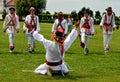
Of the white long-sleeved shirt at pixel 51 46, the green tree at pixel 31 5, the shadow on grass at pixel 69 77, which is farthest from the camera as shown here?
the green tree at pixel 31 5

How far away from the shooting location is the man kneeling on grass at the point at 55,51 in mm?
15867

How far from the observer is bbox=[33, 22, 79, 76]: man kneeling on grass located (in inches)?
625

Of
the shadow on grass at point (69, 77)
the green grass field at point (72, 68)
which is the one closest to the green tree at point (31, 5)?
the green grass field at point (72, 68)

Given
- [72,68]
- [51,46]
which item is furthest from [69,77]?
[72,68]

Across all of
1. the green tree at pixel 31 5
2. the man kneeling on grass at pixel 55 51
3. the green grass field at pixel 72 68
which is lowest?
the green tree at pixel 31 5

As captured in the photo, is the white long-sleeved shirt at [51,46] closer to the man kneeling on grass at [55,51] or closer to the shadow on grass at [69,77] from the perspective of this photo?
the man kneeling on grass at [55,51]

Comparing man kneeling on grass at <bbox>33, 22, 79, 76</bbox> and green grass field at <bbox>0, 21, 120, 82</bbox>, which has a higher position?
man kneeling on grass at <bbox>33, 22, 79, 76</bbox>

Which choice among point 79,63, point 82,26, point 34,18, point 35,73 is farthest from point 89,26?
point 35,73

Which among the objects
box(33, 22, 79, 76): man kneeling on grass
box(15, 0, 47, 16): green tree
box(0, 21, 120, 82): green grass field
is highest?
box(33, 22, 79, 76): man kneeling on grass

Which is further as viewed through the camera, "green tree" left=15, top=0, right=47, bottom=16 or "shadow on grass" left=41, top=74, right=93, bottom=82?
"green tree" left=15, top=0, right=47, bottom=16

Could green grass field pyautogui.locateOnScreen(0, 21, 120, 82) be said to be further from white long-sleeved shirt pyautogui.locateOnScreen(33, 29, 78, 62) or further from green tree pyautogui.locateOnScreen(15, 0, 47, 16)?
green tree pyautogui.locateOnScreen(15, 0, 47, 16)

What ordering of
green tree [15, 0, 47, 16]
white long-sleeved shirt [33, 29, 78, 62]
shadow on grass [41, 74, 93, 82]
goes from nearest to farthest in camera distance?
shadow on grass [41, 74, 93, 82] < white long-sleeved shirt [33, 29, 78, 62] < green tree [15, 0, 47, 16]

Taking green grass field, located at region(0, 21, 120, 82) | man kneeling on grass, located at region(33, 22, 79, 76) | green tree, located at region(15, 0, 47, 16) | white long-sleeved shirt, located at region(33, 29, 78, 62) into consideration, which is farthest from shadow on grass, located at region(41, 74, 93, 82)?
green tree, located at region(15, 0, 47, 16)

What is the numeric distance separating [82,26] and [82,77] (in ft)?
29.4
